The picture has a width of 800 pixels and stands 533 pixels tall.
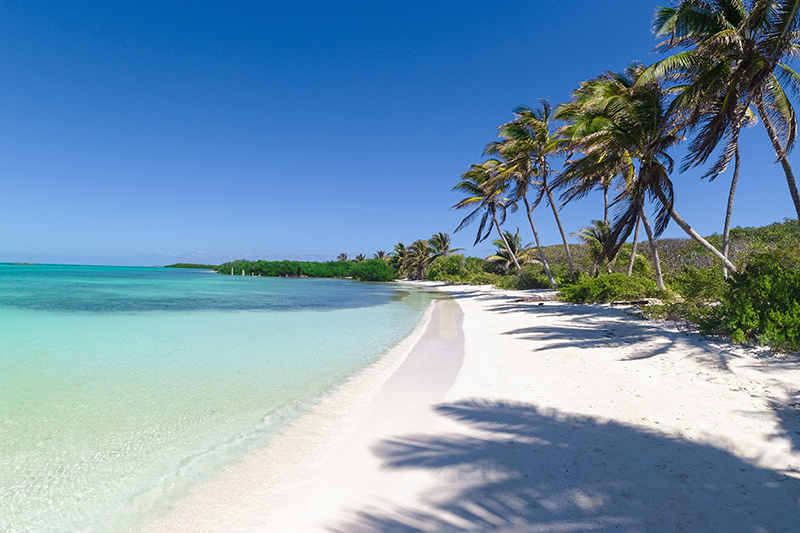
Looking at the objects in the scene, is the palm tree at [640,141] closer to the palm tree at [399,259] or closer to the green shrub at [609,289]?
the green shrub at [609,289]

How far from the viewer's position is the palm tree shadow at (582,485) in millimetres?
2039

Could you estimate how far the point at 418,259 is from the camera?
192 ft

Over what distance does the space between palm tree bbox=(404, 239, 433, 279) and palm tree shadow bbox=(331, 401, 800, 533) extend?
51.0 m

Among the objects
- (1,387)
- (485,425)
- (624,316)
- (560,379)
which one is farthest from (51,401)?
(624,316)

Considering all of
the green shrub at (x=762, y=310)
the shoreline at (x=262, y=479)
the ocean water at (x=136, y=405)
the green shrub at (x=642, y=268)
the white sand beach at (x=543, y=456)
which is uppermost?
the green shrub at (x=642, y=268)

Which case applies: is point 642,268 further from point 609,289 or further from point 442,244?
point 442,244

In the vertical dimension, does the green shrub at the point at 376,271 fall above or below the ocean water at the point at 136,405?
above

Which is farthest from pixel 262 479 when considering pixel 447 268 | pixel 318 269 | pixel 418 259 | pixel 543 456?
pixel 318 269

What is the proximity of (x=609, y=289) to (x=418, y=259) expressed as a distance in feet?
153

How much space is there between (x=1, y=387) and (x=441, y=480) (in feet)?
22.1

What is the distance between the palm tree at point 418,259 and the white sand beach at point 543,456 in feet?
163

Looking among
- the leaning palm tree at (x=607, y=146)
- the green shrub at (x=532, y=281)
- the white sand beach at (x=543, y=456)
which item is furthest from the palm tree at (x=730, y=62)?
the green shrub at (x=532, y=281)

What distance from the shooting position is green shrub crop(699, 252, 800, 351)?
4676 mm

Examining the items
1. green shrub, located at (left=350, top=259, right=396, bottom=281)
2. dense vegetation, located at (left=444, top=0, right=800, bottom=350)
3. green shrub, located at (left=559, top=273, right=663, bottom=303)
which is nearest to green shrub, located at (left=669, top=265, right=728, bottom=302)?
dense vegetation, located at (left=444, top=0, right=800, bottom=350)
